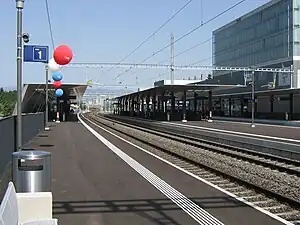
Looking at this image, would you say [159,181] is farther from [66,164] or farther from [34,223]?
[34,223]

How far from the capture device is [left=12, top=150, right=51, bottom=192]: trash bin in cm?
751

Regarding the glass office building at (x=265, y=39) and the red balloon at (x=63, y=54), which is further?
the glass office building at (x=265, y=39)

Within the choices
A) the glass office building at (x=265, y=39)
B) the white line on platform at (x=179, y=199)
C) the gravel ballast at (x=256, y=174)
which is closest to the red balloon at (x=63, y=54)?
the white line on platform at (x=179, y=199)

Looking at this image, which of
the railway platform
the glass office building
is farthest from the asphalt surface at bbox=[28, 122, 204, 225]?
the glass office building

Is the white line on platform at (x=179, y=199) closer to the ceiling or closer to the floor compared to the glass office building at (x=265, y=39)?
closer to the floor

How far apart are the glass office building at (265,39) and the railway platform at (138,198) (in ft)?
176

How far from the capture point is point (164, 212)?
8188mm

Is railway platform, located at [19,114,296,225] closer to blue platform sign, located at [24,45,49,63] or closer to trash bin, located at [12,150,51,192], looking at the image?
trash bin, located at [12,150,51,192]

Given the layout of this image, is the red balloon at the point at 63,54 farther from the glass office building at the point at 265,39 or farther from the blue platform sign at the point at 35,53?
the glass office building at the point at 265,39

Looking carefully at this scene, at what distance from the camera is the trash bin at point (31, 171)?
7.51 m

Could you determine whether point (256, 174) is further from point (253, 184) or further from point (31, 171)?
point (31, 171)

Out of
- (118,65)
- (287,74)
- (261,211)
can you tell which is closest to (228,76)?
(287,74)

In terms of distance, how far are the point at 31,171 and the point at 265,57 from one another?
239ft

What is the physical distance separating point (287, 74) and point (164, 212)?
198 feet
